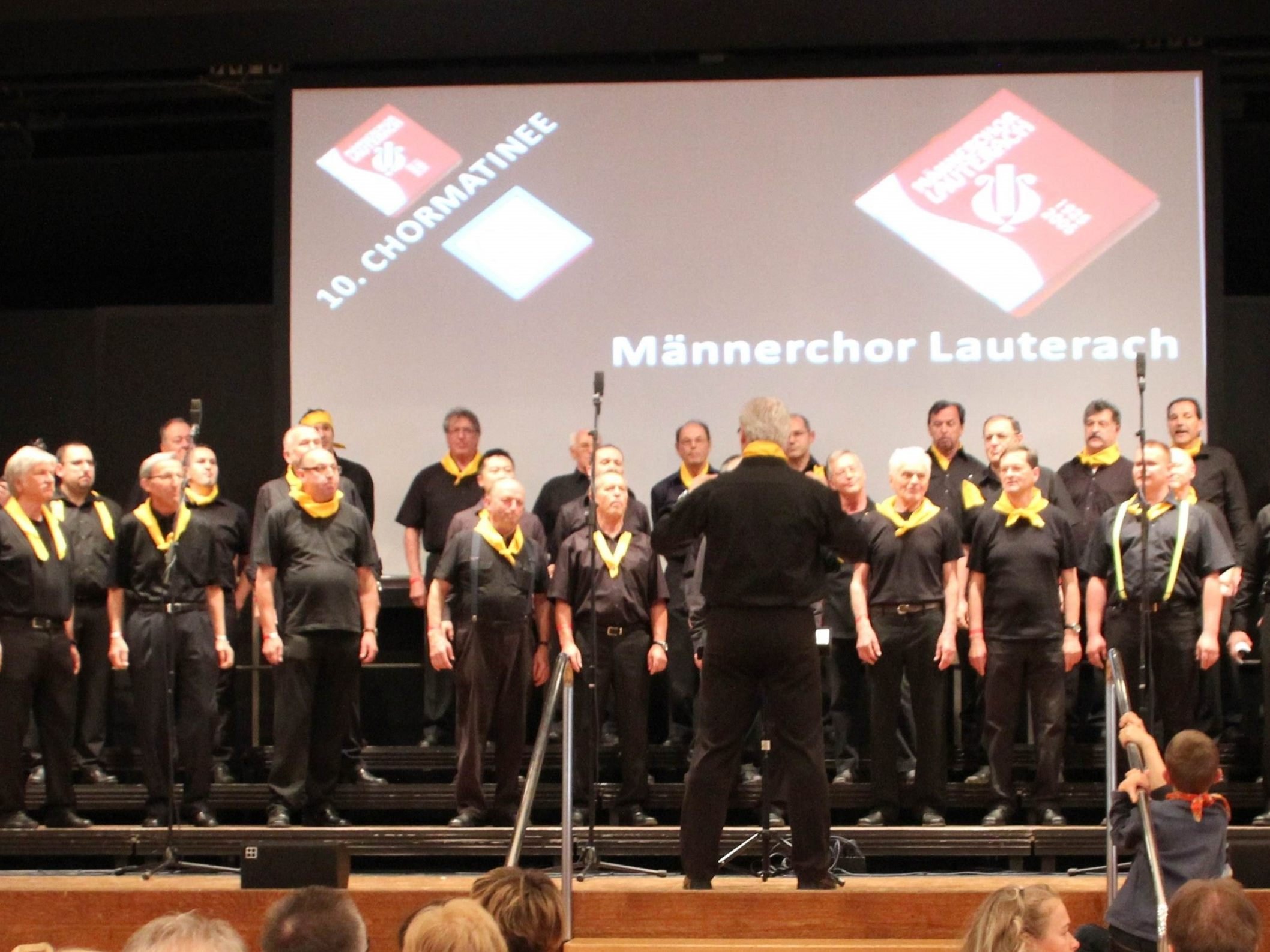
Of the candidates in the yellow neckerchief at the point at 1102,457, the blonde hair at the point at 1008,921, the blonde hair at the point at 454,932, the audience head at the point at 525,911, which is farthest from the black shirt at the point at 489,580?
the blonde hair at the point at 454,932

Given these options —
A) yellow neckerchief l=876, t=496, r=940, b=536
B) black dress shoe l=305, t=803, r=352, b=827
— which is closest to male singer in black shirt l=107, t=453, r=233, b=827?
black dress shoe l=305, t=803, r=352, b=827

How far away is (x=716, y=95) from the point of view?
30.5 ft

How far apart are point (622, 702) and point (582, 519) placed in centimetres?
89

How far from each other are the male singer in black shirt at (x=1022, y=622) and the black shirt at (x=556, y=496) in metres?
2.06

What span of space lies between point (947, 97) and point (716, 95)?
1.20 meters

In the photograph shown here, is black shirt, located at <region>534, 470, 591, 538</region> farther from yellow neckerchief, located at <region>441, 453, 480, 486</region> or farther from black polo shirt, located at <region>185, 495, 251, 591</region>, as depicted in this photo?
black polo shirt, located at <region>185, 495, 251, 591</region>

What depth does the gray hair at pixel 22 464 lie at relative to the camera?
7.10m

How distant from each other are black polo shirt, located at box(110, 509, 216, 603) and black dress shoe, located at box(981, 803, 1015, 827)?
3.27 m

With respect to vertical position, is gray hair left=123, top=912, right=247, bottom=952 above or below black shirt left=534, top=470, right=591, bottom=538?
below

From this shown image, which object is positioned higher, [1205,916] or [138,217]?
[138,217]

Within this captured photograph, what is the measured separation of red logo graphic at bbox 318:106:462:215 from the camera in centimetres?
936

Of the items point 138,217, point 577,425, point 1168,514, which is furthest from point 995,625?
point 138,217

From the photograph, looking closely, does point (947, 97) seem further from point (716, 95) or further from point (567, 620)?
point (567, 620)

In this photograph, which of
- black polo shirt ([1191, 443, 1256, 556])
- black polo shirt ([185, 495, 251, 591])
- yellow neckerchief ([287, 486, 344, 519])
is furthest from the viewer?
black polo shirt ([1191, 443, 1256, 556])
